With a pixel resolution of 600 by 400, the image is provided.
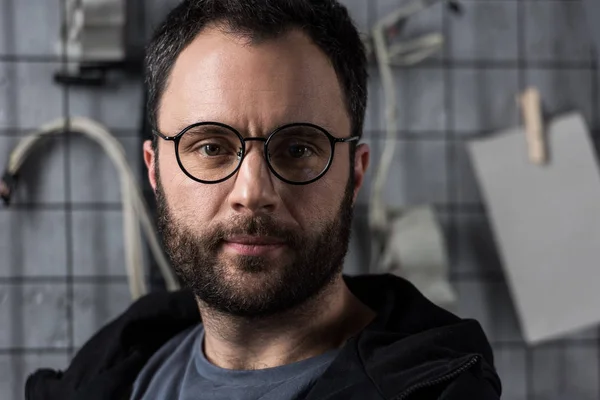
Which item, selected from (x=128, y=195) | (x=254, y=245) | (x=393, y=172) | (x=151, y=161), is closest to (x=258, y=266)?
(x=254, y=245)

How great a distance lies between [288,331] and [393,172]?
0.72 metres

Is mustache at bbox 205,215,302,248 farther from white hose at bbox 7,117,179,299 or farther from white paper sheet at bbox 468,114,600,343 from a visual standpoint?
white paper sheet at bbox 468,114,600,343

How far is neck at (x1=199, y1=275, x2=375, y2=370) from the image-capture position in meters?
0.86

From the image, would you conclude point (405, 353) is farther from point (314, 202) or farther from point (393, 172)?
point (393, 172)

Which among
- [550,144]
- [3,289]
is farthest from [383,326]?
[3,289]

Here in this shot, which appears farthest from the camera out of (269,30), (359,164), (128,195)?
(128,195)

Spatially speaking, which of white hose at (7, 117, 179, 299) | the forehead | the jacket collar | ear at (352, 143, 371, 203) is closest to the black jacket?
the jacket collar

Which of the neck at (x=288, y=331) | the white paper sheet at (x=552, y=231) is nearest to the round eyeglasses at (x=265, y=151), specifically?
the neck at (x=288, y=331)

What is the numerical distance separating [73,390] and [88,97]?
2.20 ft

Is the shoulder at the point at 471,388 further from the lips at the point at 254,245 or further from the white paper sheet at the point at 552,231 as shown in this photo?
the white paper sheet at the point at 552,231

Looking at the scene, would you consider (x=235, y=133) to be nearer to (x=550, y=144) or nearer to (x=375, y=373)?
(x=375, y=373)

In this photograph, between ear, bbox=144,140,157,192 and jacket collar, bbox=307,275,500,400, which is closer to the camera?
jacket collar, bbox=307,275,500,400

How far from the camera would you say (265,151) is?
779 millimetres

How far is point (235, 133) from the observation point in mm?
784
